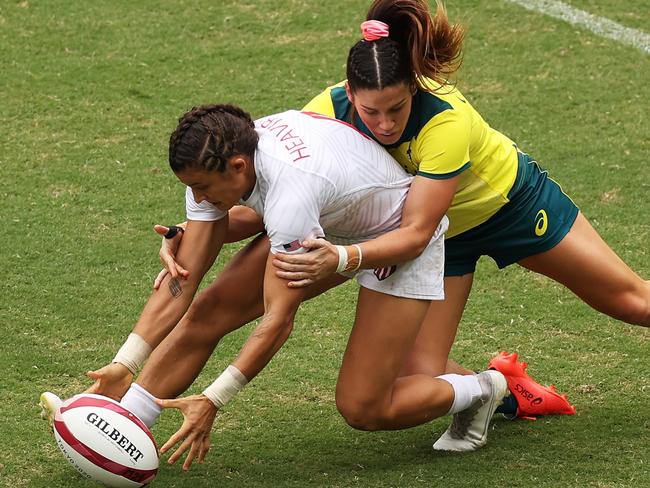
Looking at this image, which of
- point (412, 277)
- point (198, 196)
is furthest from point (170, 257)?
point (412, 277)

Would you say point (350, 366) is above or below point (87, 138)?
above

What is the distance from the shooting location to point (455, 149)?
15.6 feet

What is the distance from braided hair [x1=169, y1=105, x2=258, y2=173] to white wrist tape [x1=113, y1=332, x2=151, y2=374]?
795 mm

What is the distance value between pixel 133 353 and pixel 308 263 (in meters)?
0.90

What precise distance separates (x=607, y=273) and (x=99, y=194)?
341 centimetres

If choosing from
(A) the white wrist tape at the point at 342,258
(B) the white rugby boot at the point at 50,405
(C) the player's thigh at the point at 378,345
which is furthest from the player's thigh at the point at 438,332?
(B) the white rugby boot at the point at 50,405

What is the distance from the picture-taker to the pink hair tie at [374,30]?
4707 mm

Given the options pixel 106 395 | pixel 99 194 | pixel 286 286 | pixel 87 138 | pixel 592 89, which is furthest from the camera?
pixel 592 89

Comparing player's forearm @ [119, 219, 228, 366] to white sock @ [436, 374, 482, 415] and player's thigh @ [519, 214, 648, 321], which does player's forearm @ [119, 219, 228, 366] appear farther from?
player's thigh @ [519, 214, 648, 321]

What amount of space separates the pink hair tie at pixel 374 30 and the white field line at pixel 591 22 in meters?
4.92

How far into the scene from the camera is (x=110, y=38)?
9.23 metres

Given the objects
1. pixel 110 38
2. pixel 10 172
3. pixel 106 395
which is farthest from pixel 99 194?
pixel 106 395

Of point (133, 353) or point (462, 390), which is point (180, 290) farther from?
point (462, 390)

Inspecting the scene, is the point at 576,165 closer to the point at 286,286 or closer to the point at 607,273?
the point at 607,273
